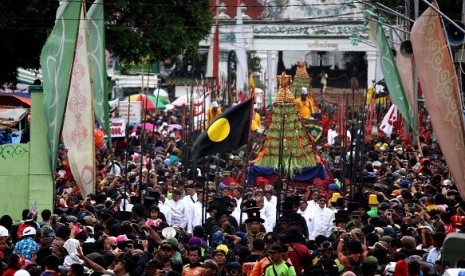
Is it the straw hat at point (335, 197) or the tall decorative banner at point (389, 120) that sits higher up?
the tall decorative banner at point (389, 120)

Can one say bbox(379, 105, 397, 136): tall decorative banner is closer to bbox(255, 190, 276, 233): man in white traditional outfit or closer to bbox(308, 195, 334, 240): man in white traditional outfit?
bbox(255, 190, 276, 233): man in white traditional outfit

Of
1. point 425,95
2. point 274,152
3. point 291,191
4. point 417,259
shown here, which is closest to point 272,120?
point 274,152

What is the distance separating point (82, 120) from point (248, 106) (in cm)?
245

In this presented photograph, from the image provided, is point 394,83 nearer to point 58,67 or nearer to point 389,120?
point 389,120

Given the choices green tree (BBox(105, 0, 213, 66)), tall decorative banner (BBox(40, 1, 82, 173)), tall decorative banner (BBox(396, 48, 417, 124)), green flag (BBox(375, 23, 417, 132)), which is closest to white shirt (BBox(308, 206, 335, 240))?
tall decorative banner (BBox(40, 1, 82, 173))

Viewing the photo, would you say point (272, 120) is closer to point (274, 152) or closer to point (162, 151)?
point (274, 152)

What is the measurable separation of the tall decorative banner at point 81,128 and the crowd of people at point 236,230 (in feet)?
1.08

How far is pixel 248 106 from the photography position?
81.9ft

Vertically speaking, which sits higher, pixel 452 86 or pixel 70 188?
pixel 452 86

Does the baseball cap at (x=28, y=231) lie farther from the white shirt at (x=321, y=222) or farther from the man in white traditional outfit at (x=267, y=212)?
the man in white traditional outfit at (x=267, y=212)

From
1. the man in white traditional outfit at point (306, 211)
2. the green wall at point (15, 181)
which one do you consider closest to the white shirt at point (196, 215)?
the man in white traditional outfit at point (306, 211)

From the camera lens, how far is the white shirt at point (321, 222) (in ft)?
74.7

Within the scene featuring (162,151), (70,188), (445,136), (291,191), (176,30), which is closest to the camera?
(445,136)

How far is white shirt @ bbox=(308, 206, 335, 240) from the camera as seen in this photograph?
22.8 meters
